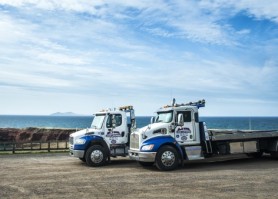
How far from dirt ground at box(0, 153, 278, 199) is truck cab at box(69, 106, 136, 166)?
0.61 m

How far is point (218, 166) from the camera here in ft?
57.7

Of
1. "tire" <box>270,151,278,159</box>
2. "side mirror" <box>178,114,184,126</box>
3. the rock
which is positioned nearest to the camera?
"side mirror" <box>178,114,184,126</box>

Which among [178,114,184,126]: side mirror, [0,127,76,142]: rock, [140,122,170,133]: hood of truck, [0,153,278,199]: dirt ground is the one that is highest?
[0,127,76,142]: rock

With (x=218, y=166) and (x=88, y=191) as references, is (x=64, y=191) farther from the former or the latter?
(x=218, y=166)

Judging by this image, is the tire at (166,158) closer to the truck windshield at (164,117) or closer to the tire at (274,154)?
the truck windshield at (164,117)

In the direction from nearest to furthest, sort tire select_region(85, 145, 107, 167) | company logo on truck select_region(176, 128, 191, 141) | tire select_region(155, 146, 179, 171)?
1. tire select_region(155, 146, 179, 171)
2. company logo on truck select_region(176, 128, 191, 141)
3. tire select_region(85, 145, 107, 167)

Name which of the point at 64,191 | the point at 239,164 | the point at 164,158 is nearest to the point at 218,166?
the point at 239,164

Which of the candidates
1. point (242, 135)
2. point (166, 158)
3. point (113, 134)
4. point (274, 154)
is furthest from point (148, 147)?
point (274, 154)

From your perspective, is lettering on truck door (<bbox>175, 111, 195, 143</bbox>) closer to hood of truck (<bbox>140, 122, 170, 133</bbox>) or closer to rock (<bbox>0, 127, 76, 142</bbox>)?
hood of truck (<bbox>140, 122, 170, 133</bbox>)

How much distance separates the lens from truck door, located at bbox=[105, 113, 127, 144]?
738 inches

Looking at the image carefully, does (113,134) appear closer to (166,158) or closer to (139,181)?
(166,158)

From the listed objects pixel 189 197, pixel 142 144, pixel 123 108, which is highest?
pixel 123 108

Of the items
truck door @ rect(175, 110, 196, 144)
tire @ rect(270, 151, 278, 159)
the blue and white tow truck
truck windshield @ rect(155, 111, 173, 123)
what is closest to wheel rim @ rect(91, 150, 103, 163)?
the blue and white tow truck

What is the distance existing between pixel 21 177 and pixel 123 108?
6488 mm
